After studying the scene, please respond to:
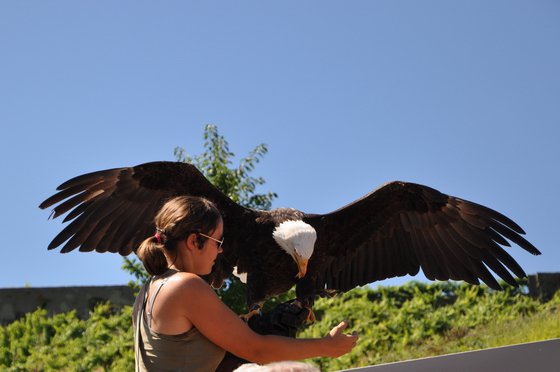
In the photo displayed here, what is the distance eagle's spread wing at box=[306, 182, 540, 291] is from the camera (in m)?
5.69

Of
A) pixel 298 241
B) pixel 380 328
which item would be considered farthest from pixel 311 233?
pixel 380 328

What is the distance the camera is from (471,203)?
5.95 metres

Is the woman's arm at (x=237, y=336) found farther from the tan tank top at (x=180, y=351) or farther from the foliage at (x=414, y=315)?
the foliage at (x=414, y=315)

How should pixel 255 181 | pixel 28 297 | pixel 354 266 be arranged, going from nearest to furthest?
pixel 354 266 → pixel 255 181 → pixel 28 297

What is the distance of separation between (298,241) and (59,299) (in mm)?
6557

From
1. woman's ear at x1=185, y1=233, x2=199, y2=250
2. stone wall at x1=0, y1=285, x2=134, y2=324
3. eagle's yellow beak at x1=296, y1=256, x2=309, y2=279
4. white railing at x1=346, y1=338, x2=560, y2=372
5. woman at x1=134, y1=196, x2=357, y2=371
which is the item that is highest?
stone wall at x1=0, y1=285, x2=134, y2=324

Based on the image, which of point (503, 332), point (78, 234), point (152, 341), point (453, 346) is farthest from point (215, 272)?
point (503, 332)

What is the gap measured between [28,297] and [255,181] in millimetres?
4131

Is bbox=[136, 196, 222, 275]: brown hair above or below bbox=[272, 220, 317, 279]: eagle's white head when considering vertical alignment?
below

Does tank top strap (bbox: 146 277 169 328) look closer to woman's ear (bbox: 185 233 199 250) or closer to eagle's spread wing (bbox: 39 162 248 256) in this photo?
woman's ear (bbox: 185 233 199 250)

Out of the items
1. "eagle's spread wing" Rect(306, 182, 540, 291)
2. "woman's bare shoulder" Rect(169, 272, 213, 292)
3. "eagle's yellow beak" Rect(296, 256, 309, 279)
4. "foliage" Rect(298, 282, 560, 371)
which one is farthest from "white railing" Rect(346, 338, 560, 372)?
"foliage" Rect(298, 282, 560, 371)

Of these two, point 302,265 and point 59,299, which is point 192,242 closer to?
point 302,265

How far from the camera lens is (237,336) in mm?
2160

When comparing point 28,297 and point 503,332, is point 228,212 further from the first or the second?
point 28,297
